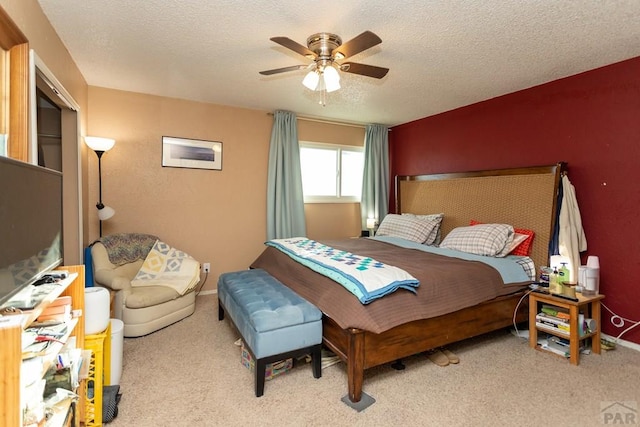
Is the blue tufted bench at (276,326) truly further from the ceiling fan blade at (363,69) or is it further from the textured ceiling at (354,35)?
the textured ceiling at (354,35)

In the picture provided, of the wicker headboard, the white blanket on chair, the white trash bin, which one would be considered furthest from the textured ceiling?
the white trash bin

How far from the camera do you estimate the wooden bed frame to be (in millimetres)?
2018

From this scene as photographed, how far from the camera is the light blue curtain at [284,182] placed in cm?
433

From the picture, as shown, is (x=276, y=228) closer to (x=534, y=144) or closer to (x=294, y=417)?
(x=294, y=417)

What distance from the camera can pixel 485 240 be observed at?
122 inches

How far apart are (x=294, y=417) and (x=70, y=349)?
1169 mm

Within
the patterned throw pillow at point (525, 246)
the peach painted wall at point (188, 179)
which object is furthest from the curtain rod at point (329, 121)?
the patterned throw pillow at point (525, 246)

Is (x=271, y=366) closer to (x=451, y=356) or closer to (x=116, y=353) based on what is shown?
(x=116, y=353)

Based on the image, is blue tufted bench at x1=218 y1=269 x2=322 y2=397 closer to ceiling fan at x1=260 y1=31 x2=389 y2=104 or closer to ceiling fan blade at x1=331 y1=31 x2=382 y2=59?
ceiling fan at x1=260 y1=31 x2=389 y2=104

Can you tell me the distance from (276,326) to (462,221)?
Answer: 9.09 feet

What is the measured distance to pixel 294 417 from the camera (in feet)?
5.97

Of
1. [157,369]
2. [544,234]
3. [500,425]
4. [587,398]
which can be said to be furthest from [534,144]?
[157,369]

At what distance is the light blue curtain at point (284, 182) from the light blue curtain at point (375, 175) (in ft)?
3.58

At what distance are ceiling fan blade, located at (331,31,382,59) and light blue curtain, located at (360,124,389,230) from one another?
2.83m
